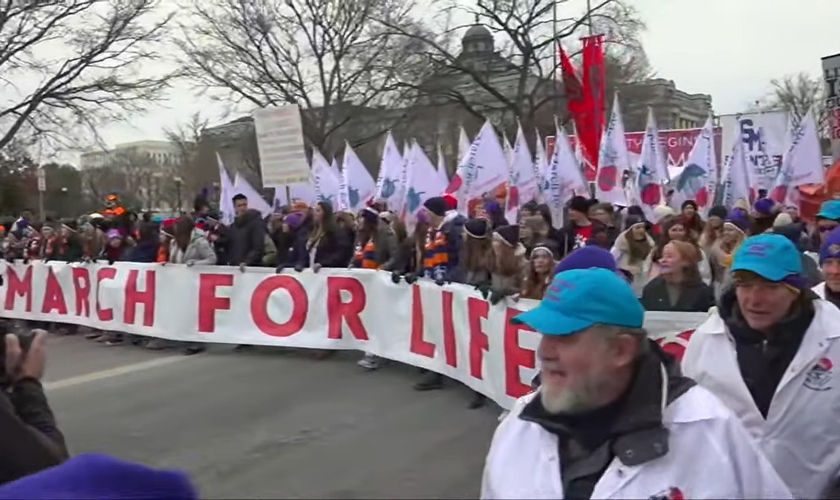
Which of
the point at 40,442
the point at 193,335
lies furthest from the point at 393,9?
the point at 40,442

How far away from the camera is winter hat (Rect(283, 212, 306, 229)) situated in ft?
37.8

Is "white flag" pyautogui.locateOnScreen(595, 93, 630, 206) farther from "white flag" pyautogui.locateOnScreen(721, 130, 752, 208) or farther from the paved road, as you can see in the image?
the paved road

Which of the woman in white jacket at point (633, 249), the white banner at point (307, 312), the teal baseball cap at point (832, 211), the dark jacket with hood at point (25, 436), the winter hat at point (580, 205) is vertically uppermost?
the winter hat at point (580, 205)

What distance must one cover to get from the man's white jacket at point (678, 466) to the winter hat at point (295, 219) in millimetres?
9429

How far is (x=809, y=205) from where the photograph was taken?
12578 millimetres

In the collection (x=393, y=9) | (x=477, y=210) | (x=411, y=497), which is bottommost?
(x=411, y=497)

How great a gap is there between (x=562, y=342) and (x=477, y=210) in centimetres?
1172

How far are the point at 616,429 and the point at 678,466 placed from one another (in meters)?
0.16

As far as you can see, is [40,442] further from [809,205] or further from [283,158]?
[809,205]

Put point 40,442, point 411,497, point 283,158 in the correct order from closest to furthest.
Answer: point 40,442 → point 411,497 → point 283,158

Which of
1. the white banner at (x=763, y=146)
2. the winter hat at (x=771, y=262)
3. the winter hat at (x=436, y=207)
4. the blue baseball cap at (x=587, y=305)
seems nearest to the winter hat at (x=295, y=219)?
the winter hat at (x=436, y=207)

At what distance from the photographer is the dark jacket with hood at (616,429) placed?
6.81ft

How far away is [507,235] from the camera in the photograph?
26.5 ft

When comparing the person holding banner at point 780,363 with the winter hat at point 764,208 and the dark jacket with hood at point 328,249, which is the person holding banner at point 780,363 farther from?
the dark jacket with hood at point 328,249
